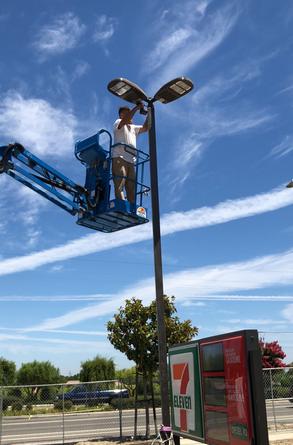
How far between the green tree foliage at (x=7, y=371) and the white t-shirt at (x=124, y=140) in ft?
154

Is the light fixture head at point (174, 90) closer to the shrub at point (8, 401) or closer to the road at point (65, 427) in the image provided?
the road at point (65, 427)

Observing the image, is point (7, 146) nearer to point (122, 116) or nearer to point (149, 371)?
point (122, 116)

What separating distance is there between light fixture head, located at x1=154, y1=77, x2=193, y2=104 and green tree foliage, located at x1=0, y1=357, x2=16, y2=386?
47.9 meters

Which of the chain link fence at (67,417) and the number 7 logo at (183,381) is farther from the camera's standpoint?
the chain link fence at (67,417)

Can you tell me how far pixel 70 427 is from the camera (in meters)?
21.5

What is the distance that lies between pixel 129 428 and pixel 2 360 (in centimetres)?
3659

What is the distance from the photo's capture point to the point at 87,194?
11375 millimetres

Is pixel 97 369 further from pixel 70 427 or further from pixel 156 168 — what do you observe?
pixel 156 168

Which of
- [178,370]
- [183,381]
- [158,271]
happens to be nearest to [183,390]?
[183,381]

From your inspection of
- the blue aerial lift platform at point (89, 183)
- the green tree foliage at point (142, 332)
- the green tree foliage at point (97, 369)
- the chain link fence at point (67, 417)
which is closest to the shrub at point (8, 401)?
the chain link fence at point (67, 417)

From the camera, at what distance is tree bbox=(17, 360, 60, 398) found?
53.8m

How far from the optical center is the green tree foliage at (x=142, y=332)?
16.4m

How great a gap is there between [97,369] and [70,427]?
3251cm

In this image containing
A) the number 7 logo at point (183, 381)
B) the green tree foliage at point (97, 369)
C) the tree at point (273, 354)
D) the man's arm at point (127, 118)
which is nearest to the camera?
the number 7 logo at point (183, 381)
